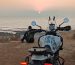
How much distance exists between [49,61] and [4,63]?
3799 millimetres

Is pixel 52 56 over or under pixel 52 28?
under

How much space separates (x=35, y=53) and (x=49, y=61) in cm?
47

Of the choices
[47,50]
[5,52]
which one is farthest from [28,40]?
[47,50]

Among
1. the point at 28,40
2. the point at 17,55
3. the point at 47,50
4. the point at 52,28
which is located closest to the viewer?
the point at 47,50

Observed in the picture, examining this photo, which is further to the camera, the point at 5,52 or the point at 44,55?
the point at 5,52

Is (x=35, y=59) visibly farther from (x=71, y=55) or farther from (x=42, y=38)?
(x=71, y=55)

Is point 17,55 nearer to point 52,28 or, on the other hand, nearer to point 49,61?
point 52,28

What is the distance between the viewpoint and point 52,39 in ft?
27.4

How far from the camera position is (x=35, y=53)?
284 inches

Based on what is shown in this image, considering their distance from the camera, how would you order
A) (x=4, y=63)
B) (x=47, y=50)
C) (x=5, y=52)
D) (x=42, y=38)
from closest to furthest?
(x=47, y=50) → (x=42, y=38) → (x=4, y=63) → (x=5, y=52)

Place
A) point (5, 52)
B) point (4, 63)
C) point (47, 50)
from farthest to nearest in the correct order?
point (5, 52), point (4, 63), point (47, 50)

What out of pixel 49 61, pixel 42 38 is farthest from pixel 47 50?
pixel 42 38

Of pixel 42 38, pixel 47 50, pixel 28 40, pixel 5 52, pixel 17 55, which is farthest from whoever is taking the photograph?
pixel 28 40

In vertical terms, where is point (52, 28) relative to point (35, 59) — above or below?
above
